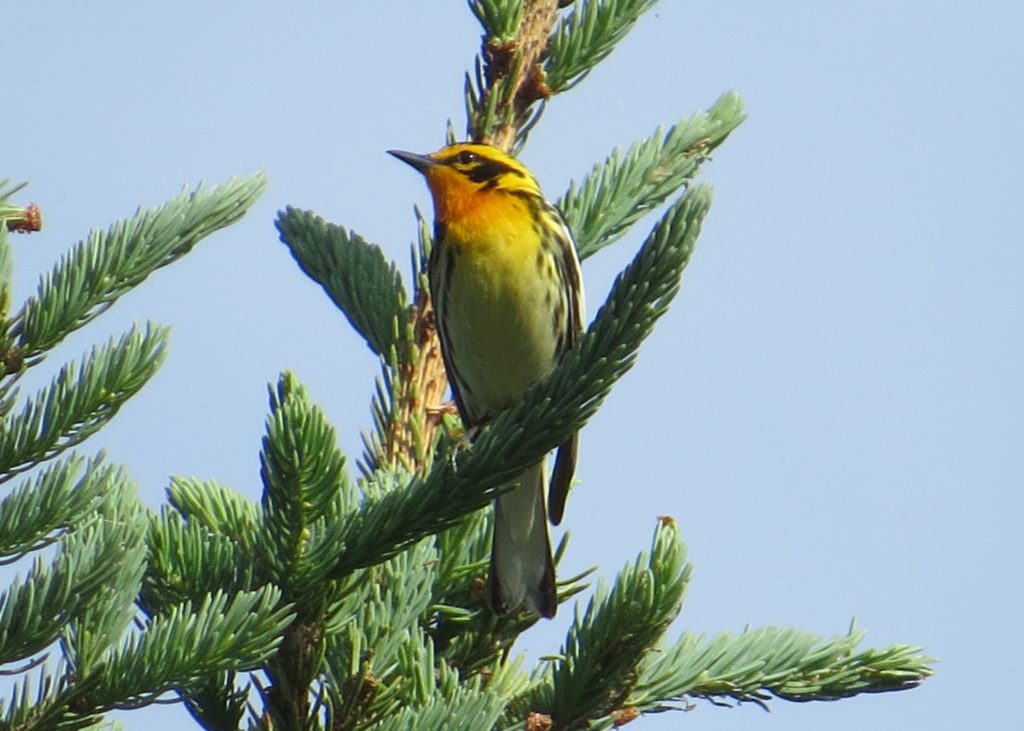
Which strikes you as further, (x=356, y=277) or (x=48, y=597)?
(x=356, y=277)

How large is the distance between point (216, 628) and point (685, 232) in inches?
27.3

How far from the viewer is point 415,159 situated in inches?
151

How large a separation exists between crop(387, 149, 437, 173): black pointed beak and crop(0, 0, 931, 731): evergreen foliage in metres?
1.81

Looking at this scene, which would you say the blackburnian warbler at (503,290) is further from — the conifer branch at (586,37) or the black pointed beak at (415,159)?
the conifer branch at (586,37)

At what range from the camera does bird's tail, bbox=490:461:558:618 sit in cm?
196

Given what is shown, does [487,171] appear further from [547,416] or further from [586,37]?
[547,416]

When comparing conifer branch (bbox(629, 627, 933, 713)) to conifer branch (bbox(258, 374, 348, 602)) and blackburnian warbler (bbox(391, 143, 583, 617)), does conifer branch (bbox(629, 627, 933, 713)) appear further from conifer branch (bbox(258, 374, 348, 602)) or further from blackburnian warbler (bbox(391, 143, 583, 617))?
blackburnian warbler (bbox(391, 143, 583, 617))

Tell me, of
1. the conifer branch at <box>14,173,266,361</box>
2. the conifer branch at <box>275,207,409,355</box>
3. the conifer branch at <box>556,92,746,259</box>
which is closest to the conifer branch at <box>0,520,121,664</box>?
the conifer branch at <box>14,173,266,361</box>

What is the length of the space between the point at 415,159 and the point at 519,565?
2.12 meters

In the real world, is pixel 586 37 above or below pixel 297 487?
above

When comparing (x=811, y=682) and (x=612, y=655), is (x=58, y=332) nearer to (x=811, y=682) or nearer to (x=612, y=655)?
(x=612, y=655)

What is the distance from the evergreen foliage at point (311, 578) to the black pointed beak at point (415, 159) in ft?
5.93

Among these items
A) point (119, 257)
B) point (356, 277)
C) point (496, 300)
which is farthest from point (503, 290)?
point (119, 257)

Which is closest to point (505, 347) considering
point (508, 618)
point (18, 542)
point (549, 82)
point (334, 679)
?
point (549, 82)
